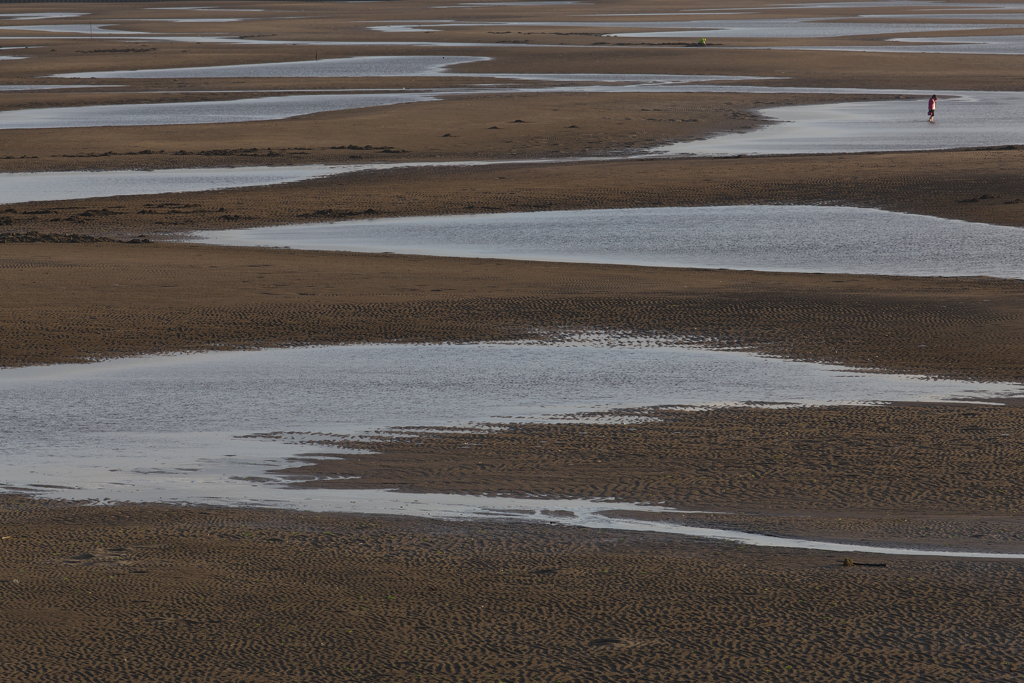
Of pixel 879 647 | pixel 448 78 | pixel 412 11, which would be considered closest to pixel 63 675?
pixel 879 647

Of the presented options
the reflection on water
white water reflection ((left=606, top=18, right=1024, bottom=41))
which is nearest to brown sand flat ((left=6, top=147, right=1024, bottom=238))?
the reflection on water

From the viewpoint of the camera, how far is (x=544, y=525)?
6.80 meters

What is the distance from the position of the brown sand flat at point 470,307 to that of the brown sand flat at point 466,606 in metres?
4.99

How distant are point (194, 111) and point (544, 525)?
32.3 metres

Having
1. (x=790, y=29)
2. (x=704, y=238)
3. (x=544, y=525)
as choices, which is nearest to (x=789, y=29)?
(x=790, y=29)

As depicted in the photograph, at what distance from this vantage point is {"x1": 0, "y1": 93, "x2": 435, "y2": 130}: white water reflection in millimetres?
34188

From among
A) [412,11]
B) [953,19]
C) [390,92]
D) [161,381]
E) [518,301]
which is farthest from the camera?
[412,11]

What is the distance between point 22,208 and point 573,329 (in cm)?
1190

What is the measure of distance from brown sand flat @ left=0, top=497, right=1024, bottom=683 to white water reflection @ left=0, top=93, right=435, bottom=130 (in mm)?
28569

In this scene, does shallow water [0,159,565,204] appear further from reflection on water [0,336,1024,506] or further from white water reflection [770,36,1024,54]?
white water reflection [770,36,1024,54]

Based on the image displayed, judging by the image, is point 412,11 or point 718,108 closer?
point 718,108

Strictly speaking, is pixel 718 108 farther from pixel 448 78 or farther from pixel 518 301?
pixel 518 301

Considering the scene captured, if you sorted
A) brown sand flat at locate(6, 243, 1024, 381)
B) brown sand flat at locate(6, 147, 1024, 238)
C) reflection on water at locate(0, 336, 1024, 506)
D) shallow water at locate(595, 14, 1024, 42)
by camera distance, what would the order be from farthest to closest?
shallow water at locate(595, 14, 1024, 42), brown sand flat at locate(6, 147, 1024, 238), brown sand flat at locate(6, 243, 1024, 381), reflection on water at locate(0, 336, 1024, 506)

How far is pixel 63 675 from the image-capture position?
16.6 ft
